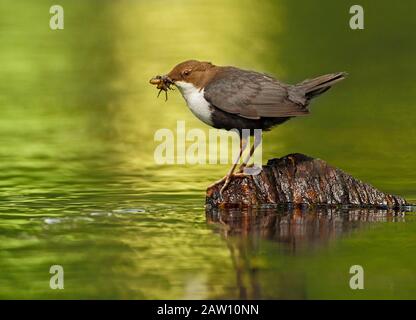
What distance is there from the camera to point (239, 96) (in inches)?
451

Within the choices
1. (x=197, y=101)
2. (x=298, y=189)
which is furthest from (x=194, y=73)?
(x=298, y=189)

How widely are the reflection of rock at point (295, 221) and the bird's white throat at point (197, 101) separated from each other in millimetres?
973

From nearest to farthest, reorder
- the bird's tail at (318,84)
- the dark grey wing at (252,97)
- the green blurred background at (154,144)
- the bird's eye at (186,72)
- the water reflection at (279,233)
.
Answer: the water reflection at (279,233), the green blurred background at (154,144), the dark grey wing at (252,97), the bird's tail at (318,84), the bird's eye at (186,72)

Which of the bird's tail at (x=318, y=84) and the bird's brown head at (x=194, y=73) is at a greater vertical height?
the bird's brown head at (x=194, y=73)

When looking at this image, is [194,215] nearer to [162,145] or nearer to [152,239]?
[152,239]

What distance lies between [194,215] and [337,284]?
2.95 meters

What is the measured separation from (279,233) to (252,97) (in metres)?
1.81

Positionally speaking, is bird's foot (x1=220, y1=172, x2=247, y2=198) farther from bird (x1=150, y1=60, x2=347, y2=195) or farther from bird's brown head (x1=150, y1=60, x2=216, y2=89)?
bird's brown head (x1=150, y1=60, x2=216, y2=89)

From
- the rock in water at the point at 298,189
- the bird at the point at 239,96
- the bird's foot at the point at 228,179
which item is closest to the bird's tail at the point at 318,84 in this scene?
the bird at the point at 239,96

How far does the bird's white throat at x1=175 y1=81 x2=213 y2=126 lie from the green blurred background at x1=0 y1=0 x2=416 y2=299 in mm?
913

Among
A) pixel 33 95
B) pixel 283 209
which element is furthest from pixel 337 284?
pixel 33 95

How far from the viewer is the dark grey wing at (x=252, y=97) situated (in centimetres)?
1136

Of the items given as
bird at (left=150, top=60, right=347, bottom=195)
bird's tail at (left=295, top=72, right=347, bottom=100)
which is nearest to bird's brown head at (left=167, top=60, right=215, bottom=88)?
bird at (left=150, top=60, right=347, bottom=195)

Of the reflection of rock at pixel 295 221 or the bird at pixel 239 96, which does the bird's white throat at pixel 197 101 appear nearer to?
the bird at pixel 239 96
